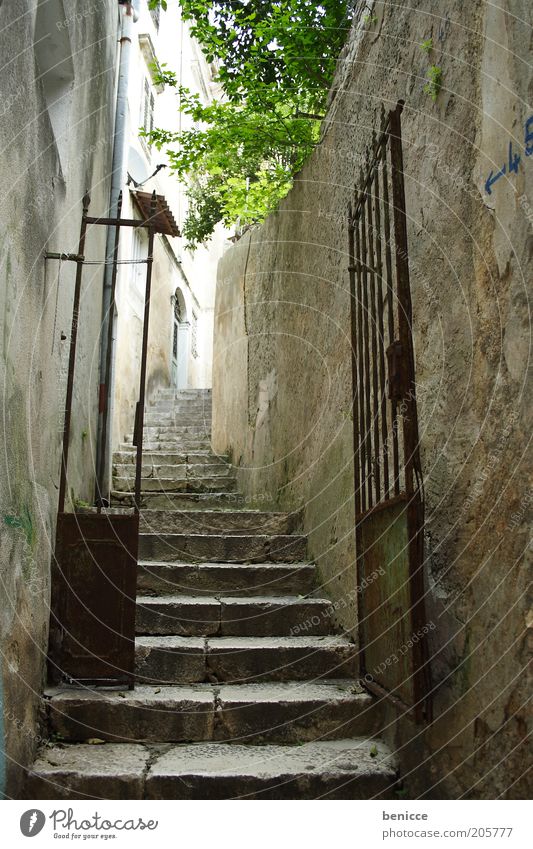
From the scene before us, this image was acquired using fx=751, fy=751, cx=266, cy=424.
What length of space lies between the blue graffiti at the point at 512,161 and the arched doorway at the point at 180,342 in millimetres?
11787

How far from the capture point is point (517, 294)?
208 centimetres

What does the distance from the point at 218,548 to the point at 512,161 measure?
3.08m

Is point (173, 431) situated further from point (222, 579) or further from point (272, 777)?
point (272, 777)

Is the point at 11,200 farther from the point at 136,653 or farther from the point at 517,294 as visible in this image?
the point at 136,653

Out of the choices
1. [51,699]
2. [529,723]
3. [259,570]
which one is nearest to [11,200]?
[51,699]

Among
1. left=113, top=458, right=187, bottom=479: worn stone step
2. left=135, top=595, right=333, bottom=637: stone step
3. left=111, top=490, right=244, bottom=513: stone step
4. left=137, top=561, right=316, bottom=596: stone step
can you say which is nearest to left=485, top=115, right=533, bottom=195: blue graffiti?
left=135, top=595, right=333, bottom=637: stone step

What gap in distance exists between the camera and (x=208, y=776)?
9.02ft

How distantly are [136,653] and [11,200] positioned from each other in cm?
206

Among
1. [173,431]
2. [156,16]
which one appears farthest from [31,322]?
[156,16]

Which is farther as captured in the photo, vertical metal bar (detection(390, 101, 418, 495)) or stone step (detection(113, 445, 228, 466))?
stone step (detection(113, 445, 228, 466))

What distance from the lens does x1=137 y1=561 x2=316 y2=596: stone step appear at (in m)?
4.21

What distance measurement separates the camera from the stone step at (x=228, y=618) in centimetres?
387

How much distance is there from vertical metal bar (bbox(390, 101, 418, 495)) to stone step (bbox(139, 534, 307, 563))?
2.22 meters

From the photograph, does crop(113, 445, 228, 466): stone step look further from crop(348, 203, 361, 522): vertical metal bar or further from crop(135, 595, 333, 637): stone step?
crop(348, 203, 361, 522): vertical metal bar
